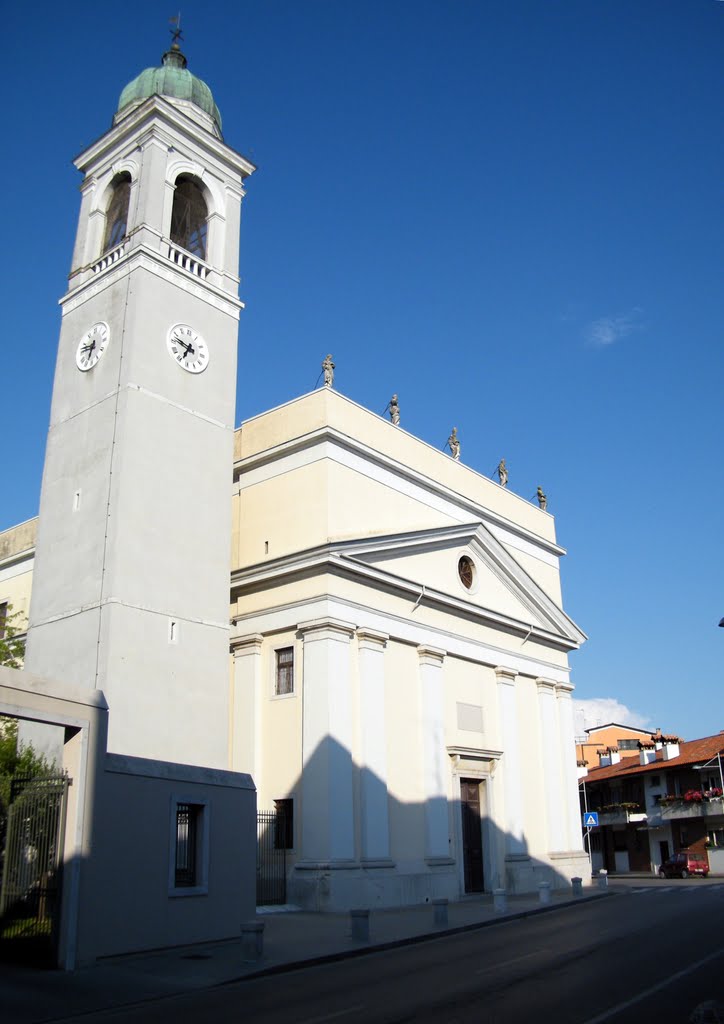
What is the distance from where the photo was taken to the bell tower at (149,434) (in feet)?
69.5

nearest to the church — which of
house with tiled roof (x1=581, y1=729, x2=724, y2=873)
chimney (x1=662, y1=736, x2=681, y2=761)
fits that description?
house with tiled roof (x1=581, y1=729, x2=724, y2=873)

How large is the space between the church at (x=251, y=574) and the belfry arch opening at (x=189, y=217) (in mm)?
66

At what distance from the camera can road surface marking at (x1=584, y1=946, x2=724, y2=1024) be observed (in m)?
Result: 9.90

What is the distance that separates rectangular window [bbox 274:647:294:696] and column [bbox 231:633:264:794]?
0.54m

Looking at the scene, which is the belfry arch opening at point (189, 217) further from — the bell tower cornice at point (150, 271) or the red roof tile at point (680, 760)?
the red roof tile at point (680, 760)

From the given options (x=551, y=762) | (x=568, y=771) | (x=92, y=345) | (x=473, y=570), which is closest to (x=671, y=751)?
(x=568, y=771)

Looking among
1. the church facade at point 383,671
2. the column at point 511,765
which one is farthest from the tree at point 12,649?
the column at point 511,765

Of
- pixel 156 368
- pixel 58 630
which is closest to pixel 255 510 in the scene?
pixel 156 368

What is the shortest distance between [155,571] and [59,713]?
7976 millimetres

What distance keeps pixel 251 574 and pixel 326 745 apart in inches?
216

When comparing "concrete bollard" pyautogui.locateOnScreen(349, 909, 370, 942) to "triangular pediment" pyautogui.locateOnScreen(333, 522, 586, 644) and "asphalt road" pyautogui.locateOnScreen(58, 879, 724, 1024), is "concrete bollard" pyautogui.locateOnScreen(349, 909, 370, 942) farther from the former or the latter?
"triangular pediment" pyautogui.locateOnScreen(333, 522, 586, 644)

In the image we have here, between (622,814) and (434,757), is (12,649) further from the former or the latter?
(622,814)

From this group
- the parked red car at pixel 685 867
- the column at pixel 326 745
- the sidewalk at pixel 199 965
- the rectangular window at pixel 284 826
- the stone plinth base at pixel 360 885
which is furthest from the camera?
the parked red car at pixel 685 867

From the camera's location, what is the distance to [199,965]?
14.2m
